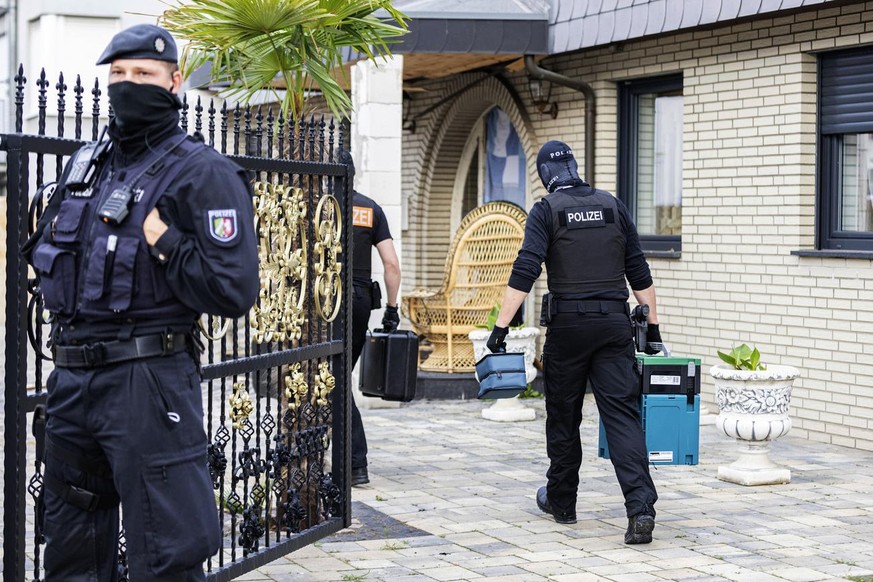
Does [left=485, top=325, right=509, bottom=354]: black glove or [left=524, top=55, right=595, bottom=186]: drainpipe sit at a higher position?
[left=524, top=55, right=595, bottom=186]: drainpipe

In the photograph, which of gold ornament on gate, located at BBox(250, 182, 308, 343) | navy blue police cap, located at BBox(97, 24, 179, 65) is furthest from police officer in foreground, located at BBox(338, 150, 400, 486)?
navy blue police cap, located at BBox(97, 24, 179, 65)

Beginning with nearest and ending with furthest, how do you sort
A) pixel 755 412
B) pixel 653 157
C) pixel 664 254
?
pixel 755 412 → pixel 664 254 → pixel 653 157

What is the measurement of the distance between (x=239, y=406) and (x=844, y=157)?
19.7ft

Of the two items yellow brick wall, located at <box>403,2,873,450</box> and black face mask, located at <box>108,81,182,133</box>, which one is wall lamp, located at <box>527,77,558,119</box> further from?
black face mask, located at <box>108,81,182,133</box>

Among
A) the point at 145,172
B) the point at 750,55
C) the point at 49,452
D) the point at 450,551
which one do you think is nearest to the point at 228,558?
the point at 450,551

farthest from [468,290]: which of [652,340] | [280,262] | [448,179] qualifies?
[280,262]

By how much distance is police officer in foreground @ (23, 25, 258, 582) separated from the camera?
153 inches

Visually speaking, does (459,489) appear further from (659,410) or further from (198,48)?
(198,48)

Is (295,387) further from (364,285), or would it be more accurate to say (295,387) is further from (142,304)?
(142,304)

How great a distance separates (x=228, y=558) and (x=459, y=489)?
234 centimetres

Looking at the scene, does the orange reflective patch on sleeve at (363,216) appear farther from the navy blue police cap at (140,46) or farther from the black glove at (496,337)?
the navy blue police cap at (140,46)

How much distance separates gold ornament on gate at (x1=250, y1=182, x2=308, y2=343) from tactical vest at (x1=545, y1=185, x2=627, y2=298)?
1442 millimetres

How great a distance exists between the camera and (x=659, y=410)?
7211 mm

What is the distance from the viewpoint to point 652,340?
24.0 feet
